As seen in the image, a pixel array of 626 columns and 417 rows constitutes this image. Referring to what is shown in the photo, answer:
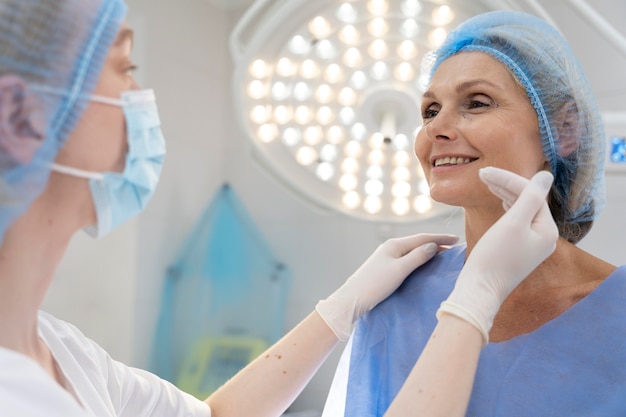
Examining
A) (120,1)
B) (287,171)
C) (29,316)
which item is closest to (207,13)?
(287,171)

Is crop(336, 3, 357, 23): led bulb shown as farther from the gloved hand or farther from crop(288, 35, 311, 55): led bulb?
the gloved hand

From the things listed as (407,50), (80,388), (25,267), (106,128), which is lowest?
(80,388)

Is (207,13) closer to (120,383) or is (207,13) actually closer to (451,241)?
(451,241)

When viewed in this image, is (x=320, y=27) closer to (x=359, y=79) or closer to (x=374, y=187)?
(x=359, y=79)

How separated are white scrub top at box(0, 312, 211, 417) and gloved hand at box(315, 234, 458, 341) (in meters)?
0.33

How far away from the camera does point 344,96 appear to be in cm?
118

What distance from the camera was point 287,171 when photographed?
1.28 meters

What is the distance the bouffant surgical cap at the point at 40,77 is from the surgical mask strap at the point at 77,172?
0.06 feet

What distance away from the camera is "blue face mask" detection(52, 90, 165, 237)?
34.4 inches

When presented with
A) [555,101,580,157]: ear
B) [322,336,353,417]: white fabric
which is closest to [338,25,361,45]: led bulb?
[555,101,580,157]: ear

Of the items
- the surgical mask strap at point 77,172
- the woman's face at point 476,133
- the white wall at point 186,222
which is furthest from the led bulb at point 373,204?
the white wall at point 186,222

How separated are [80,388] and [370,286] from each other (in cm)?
66

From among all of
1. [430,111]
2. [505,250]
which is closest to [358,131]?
[430,111]

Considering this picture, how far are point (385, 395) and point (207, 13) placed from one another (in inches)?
78.9
